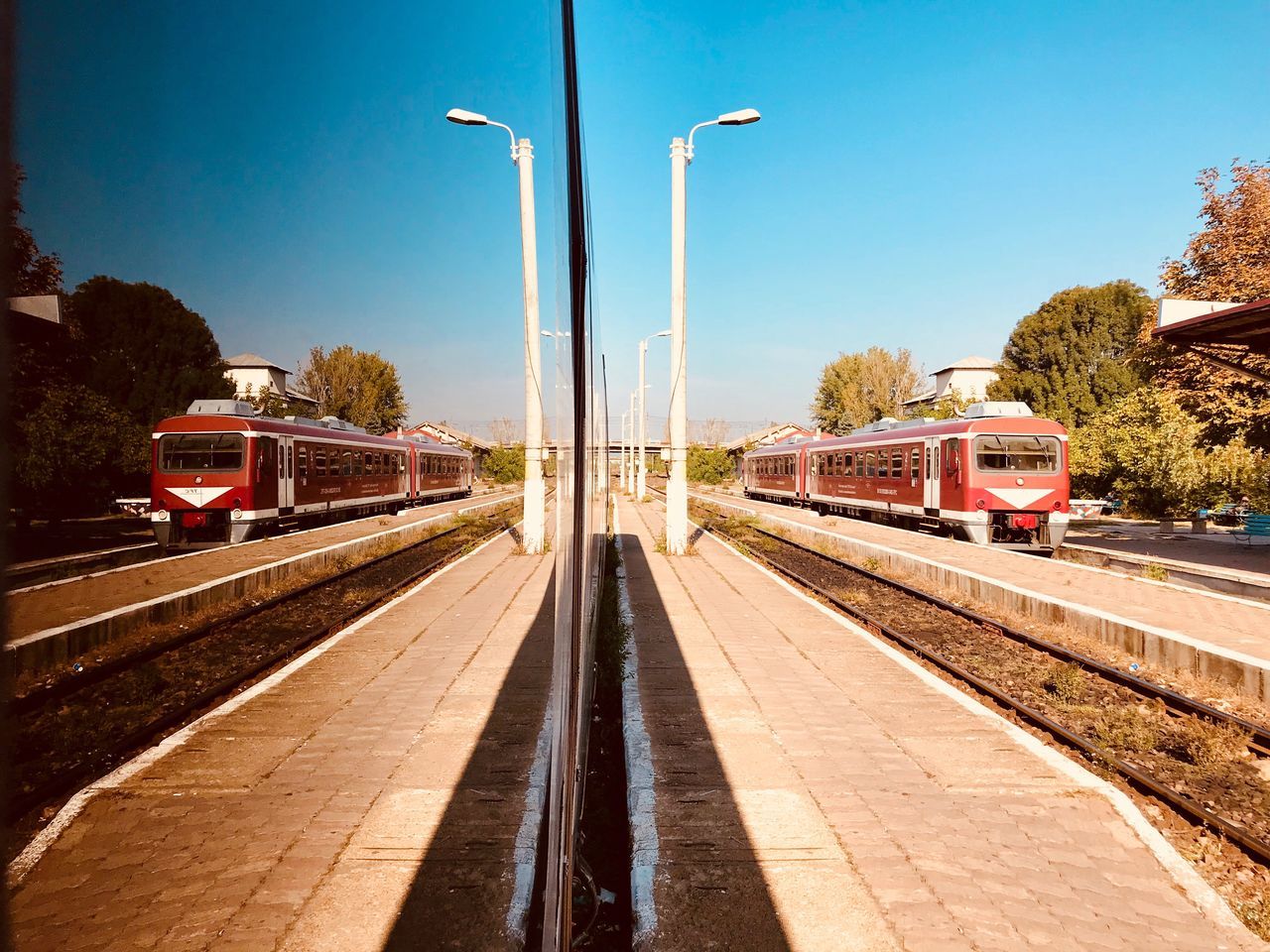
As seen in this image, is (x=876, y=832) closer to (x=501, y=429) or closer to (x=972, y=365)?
(x=501, y=429)

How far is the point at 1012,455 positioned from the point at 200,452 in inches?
684

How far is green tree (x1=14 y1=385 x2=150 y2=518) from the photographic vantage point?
1.50 feet

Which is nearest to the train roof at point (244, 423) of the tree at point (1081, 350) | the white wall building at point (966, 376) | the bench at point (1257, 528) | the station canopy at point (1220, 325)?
the station canopy at point (1220, 325)

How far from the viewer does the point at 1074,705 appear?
6449 millimetres

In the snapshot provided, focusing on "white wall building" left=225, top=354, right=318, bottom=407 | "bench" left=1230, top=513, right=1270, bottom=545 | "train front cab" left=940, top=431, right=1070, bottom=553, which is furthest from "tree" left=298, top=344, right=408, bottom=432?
"bench" left=1230, top=513, right=1270, bottom=545

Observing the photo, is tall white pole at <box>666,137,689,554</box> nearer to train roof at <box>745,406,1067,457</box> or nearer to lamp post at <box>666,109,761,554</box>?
lamp post at <box>666,109,761,554</box>

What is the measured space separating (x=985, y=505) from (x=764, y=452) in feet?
71.0

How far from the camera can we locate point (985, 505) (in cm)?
1644

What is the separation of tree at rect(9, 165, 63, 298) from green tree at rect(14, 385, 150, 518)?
0.07 meters

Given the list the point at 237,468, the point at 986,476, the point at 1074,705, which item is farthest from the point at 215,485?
the point at 986,476

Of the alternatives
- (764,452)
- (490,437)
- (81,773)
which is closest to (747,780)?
(490,437)

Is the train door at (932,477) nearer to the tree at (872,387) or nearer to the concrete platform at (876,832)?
the concrete platform at (876,832)

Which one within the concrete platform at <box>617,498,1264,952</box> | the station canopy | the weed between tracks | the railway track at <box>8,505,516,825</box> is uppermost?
the station canopy

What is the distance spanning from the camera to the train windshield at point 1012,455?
646 inches
